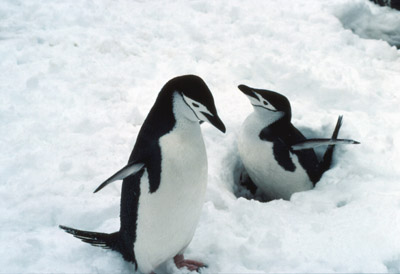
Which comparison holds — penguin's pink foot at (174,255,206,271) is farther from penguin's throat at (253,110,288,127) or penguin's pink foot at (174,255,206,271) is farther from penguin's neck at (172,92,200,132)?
penguin's throat at (253,110,288,127)

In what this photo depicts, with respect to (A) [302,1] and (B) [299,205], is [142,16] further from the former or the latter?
(B) [299,205]

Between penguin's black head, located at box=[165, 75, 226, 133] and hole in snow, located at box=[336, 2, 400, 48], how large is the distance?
3537 millimetres

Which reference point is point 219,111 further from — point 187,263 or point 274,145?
point 187,263

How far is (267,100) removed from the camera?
8.59 feet

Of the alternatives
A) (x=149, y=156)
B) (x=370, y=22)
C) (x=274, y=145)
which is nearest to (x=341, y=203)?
(x=274, y=145)

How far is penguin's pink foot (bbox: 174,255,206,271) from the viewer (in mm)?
1852

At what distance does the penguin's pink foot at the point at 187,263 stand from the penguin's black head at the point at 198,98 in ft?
2.12

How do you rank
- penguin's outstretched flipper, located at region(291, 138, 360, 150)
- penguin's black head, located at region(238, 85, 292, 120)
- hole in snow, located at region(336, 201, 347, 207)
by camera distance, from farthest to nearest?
penguin's black head, located at region(238, 85, 292, 120), penguin's outstretched flipper, located at region(291, 138, 360, 150), hole in snow, located at region(336, 201, 347, 207)

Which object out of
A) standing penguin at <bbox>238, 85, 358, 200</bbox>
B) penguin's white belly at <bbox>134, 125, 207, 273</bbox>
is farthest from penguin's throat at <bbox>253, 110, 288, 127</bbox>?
penguin's white belly at <bbox>134, 125, 207, 273</bbox>

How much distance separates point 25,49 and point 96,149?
57.3 inches

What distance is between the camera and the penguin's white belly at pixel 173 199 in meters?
1.67

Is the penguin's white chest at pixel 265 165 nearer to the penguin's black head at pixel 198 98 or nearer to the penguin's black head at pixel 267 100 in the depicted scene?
the penguin's black head at pixel 267 100

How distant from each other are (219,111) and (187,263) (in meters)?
1.49

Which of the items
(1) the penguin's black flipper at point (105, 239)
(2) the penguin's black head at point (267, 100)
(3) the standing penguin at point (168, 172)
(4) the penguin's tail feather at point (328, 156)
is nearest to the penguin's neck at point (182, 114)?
(3) the standing penguin at point (168, 172)
